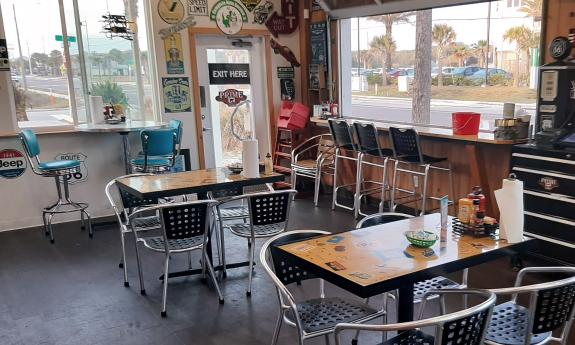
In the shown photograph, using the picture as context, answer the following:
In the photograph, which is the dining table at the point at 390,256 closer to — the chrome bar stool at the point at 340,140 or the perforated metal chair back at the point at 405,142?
the perforated metal chair back at the point at 405,142

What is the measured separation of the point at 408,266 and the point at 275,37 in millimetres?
4990

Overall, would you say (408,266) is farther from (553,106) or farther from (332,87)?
(332,87)

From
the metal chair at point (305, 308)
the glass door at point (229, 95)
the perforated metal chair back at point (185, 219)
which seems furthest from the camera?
the glass door at point (229, 95)

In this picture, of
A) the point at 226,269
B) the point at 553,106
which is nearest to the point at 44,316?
the point at 226,269

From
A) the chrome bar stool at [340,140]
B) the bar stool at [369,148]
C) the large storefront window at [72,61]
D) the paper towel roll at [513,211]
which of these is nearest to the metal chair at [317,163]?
the chrome bar stool at [340,140]

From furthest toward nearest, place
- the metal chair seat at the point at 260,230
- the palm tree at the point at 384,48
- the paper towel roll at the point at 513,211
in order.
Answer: the palm tree at the point at 384,48 < the metal chair seat at the point at 260,230 < the paper towel roll at the point at 513,211

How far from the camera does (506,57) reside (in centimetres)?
470

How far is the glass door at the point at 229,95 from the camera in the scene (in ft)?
20.2

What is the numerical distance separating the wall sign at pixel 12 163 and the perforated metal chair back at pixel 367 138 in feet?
11.3

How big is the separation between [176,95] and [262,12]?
5.00 feet

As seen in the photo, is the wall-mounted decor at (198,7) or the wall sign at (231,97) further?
the wall sign at (231,97)

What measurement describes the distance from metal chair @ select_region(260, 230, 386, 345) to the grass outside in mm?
3010

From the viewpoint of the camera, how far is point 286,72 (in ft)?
21.4

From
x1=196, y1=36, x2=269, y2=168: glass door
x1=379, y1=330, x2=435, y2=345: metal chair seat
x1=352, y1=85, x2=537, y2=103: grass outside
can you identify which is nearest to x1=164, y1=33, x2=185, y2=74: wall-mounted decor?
x1=196, y1=36, x2=269, y2=168: glass door
